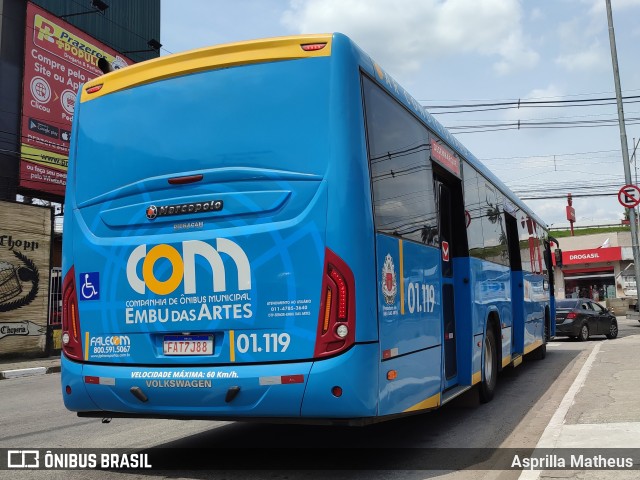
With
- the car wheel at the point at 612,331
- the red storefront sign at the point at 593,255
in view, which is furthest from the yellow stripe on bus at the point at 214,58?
the red storefront sign at the point at 593,255

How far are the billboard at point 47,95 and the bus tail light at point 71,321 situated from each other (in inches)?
685

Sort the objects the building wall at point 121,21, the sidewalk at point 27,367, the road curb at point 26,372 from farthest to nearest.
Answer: the building wall at point 121,21
the sidewalk at point 27,367
the road curb at point 26,372

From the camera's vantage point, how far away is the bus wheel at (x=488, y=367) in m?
8.52

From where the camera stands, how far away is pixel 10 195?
2158 cm

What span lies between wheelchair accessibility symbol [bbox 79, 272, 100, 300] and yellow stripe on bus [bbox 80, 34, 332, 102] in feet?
5.32

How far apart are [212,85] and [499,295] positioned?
5.83 meters

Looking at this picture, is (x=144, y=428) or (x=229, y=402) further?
(x=144, y=428)

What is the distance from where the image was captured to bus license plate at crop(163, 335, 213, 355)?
4.93 m

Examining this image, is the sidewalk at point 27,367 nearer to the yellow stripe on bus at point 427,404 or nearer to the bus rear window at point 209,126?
the bus rear window at point 209,126

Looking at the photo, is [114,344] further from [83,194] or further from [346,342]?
[346,342]

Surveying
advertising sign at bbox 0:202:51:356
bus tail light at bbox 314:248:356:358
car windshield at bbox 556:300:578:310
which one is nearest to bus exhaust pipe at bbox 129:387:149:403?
bus tail light at bbox 314:248:356:358

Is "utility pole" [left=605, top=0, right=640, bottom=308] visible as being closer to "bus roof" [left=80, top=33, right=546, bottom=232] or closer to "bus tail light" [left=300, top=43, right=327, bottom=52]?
"bus roof" [left=80, top=33, right=546, bottom=232]

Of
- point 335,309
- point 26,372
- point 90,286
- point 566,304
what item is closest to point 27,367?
point 26,372

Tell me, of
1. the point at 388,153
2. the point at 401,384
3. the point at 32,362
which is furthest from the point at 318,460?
the point at 32,362
